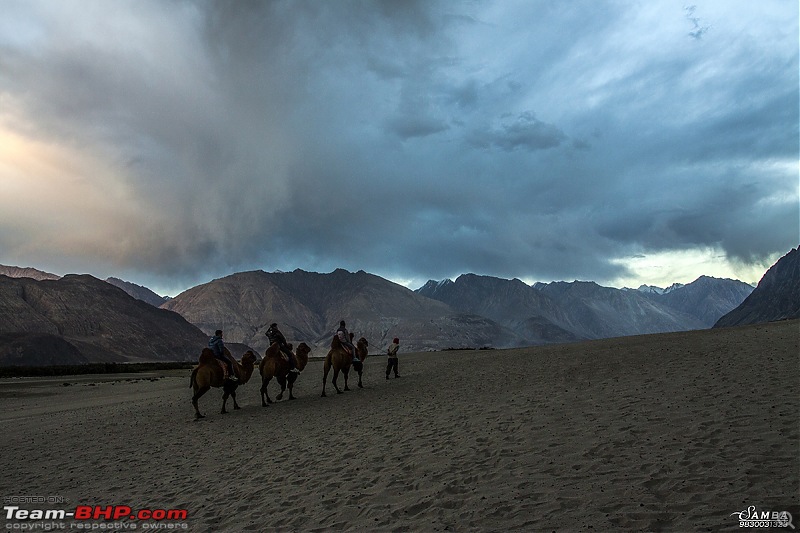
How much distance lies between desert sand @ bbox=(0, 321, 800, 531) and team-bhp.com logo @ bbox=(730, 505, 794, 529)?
0.48 feet

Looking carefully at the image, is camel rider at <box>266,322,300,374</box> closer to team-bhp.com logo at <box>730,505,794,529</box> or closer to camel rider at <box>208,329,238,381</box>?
camel rider at <box>208,329,238,381</box>

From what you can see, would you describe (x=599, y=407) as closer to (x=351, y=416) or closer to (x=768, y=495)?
(x=768, y=495)

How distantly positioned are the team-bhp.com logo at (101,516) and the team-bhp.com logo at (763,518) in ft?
28.5

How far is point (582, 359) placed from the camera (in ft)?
89.2

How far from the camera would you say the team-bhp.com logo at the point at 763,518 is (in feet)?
21.2

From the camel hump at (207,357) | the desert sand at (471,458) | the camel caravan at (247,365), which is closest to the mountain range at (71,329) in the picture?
the camel caravan at (247,365)

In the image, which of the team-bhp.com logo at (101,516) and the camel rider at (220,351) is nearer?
the team-bhp.com logo at (101,516)

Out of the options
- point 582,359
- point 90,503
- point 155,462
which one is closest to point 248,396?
point 155,462

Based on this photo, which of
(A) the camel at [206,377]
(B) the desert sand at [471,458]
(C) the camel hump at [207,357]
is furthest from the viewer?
(C) the camel hump at [207,357]

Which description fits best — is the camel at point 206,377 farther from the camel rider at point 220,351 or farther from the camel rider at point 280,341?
the camel rider at point 280,341

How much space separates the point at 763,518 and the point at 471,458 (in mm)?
5093

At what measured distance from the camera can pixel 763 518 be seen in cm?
663

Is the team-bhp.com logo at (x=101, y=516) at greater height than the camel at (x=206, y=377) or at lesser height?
lesser

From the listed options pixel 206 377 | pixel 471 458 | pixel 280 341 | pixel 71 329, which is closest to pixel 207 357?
pixel 206 377
